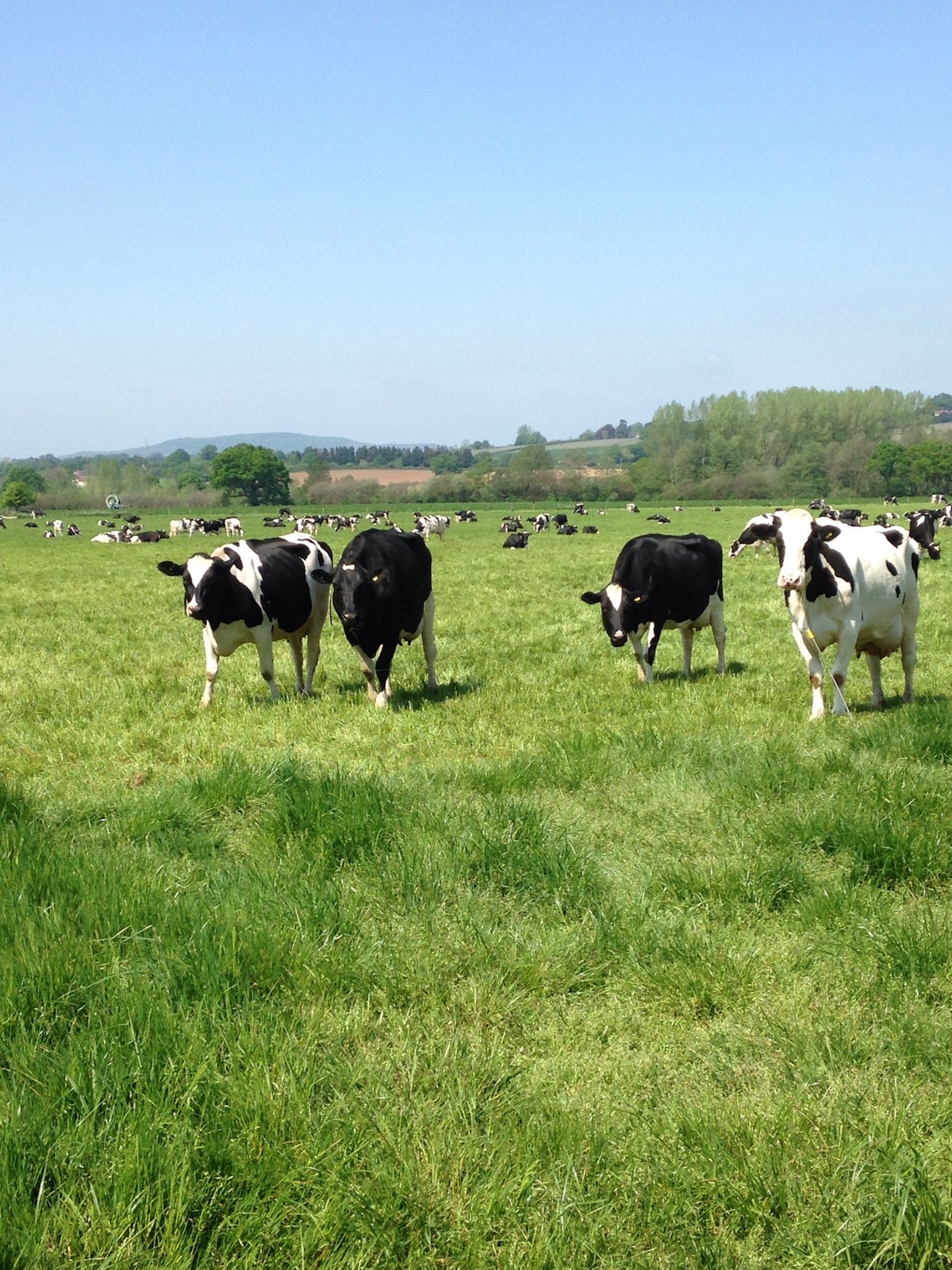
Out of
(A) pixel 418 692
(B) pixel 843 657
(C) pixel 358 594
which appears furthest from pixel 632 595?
(C) pixel 358 594

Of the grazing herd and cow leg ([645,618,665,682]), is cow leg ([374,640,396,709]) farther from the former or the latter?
cow leg ([645,618,665,682])

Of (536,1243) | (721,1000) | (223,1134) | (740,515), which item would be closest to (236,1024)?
Result: (223,1134)

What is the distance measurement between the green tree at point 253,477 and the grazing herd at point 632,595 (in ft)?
396

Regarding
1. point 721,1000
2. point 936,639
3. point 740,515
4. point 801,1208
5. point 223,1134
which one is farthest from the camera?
point 740,515

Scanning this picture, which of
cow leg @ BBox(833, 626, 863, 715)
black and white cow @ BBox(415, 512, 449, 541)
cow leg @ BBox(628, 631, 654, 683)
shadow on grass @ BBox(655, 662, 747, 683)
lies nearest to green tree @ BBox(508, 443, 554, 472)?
black and white cow @ BBox(415, 512, 449, 541)

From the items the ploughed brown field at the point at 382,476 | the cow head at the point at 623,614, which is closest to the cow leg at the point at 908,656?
the cow head at the point at 623,614

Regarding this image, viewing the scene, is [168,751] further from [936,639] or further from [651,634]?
[936,639]

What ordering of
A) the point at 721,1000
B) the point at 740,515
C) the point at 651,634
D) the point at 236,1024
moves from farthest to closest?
the point at 740,515 < the point at 651,634 < the point at 721,1000 < the point at 236,1024

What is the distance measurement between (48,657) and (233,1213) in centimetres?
1368

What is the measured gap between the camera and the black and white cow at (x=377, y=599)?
11039mm

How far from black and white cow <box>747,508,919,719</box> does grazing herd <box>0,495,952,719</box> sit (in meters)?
0.01

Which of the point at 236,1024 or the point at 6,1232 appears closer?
the point at 6,1232

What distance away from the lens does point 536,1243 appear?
2662mm

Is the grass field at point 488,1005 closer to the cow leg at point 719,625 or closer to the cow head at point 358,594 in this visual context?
the cow head at point 358,594
